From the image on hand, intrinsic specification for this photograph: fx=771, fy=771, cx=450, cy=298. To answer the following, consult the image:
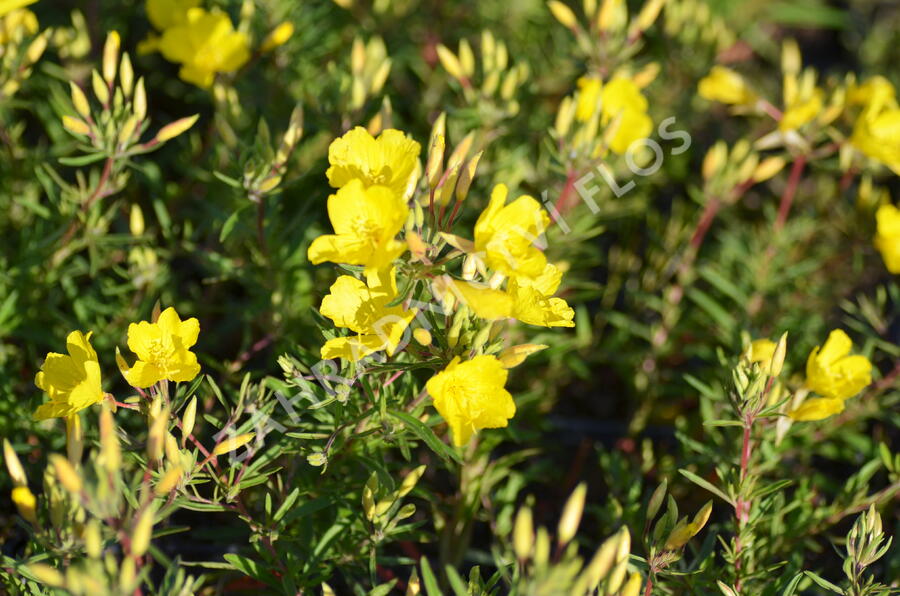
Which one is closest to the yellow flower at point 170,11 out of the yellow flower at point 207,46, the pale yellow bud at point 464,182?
the yellow flower at point 207,46

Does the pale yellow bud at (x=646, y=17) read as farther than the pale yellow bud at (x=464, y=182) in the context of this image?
Yes

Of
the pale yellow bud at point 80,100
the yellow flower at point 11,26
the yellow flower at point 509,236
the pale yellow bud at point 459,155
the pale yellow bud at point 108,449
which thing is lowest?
the pale yellow bud at point 108,449

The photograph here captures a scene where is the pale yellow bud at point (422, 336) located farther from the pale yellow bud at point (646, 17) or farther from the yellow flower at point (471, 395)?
the pale yellow bud at point (646, 17)

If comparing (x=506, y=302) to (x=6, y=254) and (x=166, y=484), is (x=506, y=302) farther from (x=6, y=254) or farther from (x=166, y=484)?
(x=6, y=254)

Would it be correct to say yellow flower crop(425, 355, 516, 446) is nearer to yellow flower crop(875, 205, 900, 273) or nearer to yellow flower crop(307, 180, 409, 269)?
yellow flower crop(307, 180, 409, 269)

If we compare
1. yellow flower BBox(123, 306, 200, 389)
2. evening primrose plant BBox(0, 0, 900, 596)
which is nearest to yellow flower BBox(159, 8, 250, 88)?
evening primrose plant BBox(0, 0, 900, 596)

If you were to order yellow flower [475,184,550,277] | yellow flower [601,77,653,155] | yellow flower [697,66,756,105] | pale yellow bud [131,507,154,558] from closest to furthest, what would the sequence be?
pale yellow bud [131,507,154,558] < yellow flower [475,184,550,277] < yellow flower [601,77,653,155] < yellow flower [697,66,756,105]
